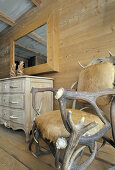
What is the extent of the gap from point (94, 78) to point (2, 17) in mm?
2516

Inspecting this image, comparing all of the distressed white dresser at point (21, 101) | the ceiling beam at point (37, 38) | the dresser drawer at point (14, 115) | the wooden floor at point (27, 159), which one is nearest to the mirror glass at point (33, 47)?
the ceiling beam at point (37, 38)

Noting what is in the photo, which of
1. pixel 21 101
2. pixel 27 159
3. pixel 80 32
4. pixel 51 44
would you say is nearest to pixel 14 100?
pixel 21 101

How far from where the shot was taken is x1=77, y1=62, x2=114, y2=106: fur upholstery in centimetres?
78

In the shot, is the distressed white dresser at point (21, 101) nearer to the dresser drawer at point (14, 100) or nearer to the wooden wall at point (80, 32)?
the dresser drawer at point (14, 100)

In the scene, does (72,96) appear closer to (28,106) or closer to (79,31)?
(28,106)

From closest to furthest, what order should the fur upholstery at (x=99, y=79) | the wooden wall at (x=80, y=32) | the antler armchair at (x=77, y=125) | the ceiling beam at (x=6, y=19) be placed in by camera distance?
1. the antler armchair at (x=77, y=125)
2. the fur upholstery at (x=99, y=79)
3. the wooden wall at (x=80, y=32)
4. the ceiling beam at (x=6, y=19)

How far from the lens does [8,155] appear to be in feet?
3.21

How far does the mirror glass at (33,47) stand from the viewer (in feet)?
5.61

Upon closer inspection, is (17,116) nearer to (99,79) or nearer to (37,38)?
(99,79)

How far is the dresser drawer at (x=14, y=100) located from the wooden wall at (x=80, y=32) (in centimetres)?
56

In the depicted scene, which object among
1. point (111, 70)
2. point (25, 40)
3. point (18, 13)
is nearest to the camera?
point (111, 70)

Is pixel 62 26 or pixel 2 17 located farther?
pixel 2 17

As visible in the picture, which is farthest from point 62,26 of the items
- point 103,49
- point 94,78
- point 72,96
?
point 72,96

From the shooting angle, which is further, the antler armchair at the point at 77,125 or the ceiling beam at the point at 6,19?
the ceiling beam at the point at 6,19
